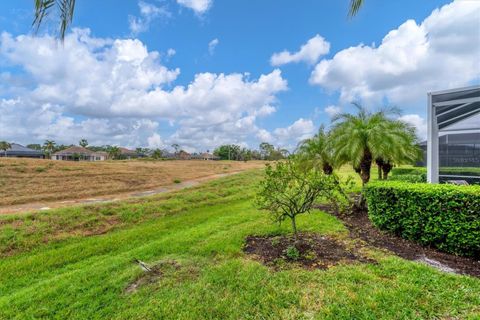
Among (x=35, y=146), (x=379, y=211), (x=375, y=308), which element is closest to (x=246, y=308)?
(x=375, y=308)

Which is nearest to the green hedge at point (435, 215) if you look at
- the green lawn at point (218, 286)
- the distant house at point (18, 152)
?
the green lawn at point (218, 286)

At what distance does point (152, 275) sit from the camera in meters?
4.47

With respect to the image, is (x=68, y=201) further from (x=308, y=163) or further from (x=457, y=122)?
(x=457, y=122)

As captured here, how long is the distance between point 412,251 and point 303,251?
215cm

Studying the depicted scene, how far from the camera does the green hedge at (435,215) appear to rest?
438 cm

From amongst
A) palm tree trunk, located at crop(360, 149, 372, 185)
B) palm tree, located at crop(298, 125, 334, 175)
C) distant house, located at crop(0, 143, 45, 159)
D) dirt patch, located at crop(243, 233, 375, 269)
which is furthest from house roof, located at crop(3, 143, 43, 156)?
palm tree trunk, located at crop(360, 149, 372, 185)

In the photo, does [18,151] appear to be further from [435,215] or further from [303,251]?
[435,215]

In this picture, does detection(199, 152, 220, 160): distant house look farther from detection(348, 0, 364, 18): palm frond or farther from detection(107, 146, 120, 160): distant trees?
detection(348, 0, 364, 18): palm frond

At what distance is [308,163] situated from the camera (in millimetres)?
12680

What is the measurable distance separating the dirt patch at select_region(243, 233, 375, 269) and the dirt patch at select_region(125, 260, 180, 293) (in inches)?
62.7

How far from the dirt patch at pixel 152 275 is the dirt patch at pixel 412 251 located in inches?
167

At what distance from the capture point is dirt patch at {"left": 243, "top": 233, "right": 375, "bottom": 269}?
178 inches

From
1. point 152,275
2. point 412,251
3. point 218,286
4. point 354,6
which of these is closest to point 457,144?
point 412,251

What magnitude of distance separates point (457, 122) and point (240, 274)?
38.6 ft
